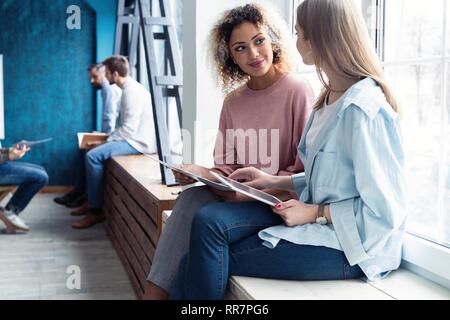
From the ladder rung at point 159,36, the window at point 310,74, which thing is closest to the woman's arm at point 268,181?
the window at point 310,74

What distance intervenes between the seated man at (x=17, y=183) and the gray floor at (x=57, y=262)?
100 millimetres

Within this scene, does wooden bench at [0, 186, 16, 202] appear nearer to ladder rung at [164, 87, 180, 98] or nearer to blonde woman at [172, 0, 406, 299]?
ladder rung at [164, 87, 180, 98]

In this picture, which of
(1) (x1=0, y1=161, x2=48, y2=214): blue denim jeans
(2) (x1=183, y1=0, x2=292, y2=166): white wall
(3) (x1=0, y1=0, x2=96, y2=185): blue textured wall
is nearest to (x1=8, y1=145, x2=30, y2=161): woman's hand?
(1) (x1=0, y1=161, x2=48, y2=214): blue denim jeans

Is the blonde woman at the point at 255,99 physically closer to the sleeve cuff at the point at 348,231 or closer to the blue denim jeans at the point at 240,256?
the blue denim jeans at the point at 240,256

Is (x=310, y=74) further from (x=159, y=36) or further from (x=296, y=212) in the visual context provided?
(x=159, y=36)

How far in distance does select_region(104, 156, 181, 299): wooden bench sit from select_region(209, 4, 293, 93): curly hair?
848mm

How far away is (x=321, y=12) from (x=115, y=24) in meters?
5.46

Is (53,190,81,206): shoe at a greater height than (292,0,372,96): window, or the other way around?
(292,0,372,96): window

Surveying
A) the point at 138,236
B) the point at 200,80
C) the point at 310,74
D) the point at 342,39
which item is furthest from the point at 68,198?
the point at 342,39

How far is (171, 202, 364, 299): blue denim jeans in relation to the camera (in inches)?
62.0

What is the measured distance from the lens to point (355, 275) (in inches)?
65.2

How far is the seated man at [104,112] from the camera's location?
5746 mm

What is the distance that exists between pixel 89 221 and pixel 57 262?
1.15 metres
